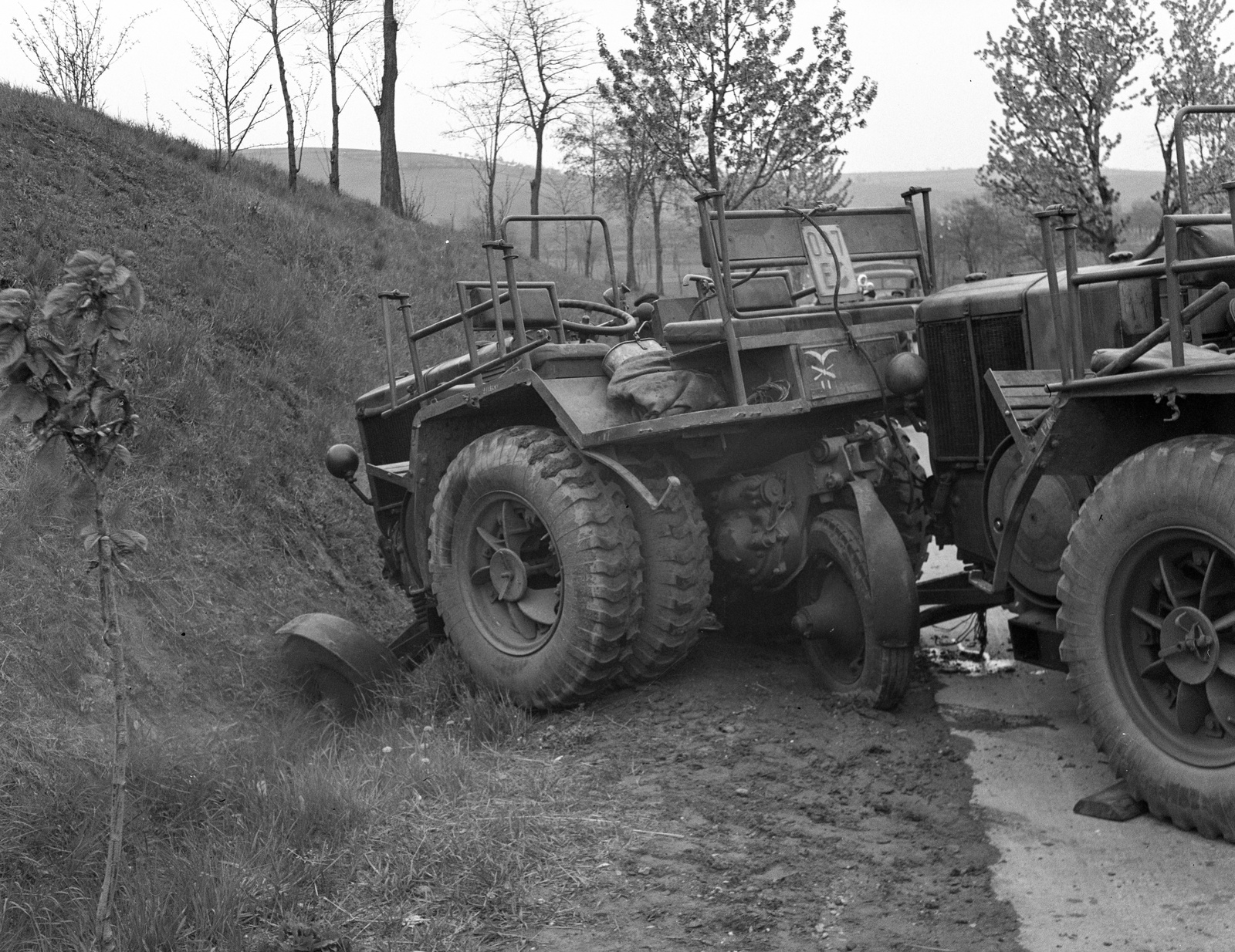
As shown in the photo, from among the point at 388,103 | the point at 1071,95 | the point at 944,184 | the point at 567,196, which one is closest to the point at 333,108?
the point at 388,103

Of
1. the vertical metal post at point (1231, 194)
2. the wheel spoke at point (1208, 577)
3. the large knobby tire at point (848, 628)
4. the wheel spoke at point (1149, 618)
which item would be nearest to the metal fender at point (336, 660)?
the large knobby tire at point (848, 628)

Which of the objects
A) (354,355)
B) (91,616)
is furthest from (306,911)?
(354,355)

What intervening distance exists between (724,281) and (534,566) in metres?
1.75

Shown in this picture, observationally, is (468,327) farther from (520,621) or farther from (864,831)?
(864,831)

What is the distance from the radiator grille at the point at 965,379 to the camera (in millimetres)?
6273

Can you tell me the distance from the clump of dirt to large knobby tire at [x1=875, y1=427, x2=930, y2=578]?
71 cm

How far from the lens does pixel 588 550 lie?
6.35 meters

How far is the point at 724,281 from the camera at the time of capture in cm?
621

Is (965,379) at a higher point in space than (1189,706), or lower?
higher

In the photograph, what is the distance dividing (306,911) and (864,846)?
1.84 m

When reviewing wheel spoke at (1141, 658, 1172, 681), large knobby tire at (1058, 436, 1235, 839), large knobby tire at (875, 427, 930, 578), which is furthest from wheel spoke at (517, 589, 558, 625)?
wheel spoke at (1141, 658, 1172, 681)

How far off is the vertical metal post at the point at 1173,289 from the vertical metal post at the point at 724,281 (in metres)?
1.90

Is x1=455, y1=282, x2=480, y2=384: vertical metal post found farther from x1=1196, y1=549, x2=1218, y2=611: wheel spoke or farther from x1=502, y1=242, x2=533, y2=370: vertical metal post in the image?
x1=1196, y1=549, x2=1218, y2=611: wheel spoke

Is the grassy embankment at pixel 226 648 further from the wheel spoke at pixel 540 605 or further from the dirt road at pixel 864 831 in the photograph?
the wheel spoke at pixel 540 605
